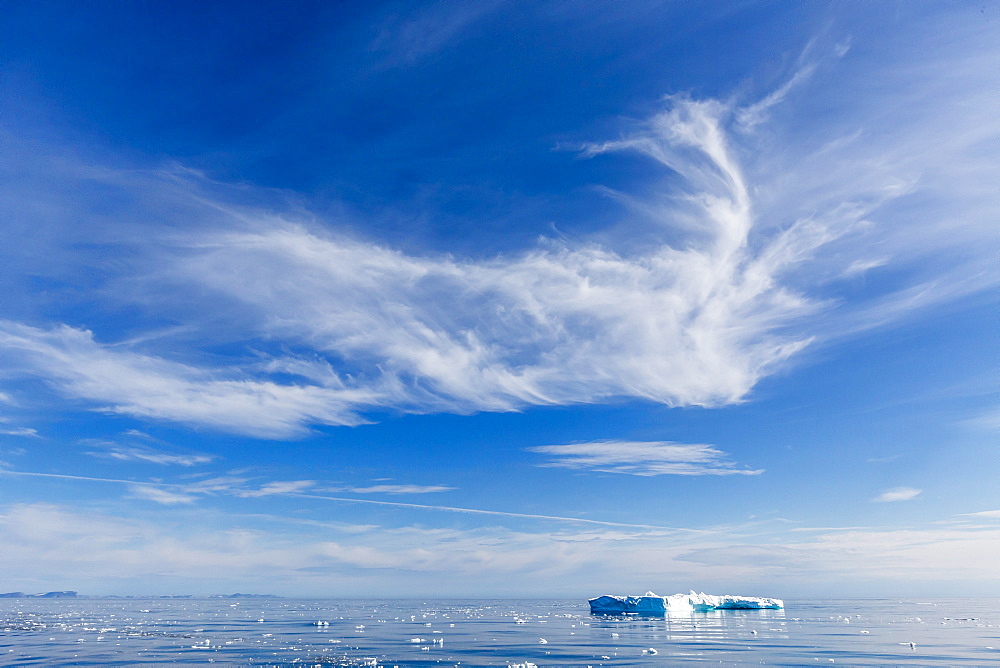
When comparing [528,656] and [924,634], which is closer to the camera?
[528,656]

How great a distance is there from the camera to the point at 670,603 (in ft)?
296

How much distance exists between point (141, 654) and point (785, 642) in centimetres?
5639

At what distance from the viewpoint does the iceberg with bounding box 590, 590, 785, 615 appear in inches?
3519

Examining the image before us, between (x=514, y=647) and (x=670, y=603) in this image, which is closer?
(x=514, y=647)

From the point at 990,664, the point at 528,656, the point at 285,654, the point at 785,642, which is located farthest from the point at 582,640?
the point at 990,664

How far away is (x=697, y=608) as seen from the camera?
10250 cm

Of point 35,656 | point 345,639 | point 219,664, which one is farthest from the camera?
point 345,639

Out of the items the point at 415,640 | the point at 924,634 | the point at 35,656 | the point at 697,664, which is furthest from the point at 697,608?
the point at 35,656

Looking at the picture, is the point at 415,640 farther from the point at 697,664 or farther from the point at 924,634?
the point at 924,634

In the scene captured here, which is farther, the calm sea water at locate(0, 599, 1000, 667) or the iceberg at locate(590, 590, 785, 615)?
the iceberg at locate(590, 590, 785, 615)

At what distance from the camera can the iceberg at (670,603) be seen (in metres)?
89.4

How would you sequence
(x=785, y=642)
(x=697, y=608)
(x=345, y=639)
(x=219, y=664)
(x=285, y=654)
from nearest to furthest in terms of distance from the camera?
(x=219, y=664) → (x=285, y=654) → (x=785, y=642) → (x=345, y=639) → (x=697, y=608)

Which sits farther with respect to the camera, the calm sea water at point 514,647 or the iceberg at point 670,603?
the iceberg at point 670,603

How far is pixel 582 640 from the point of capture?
185ft
